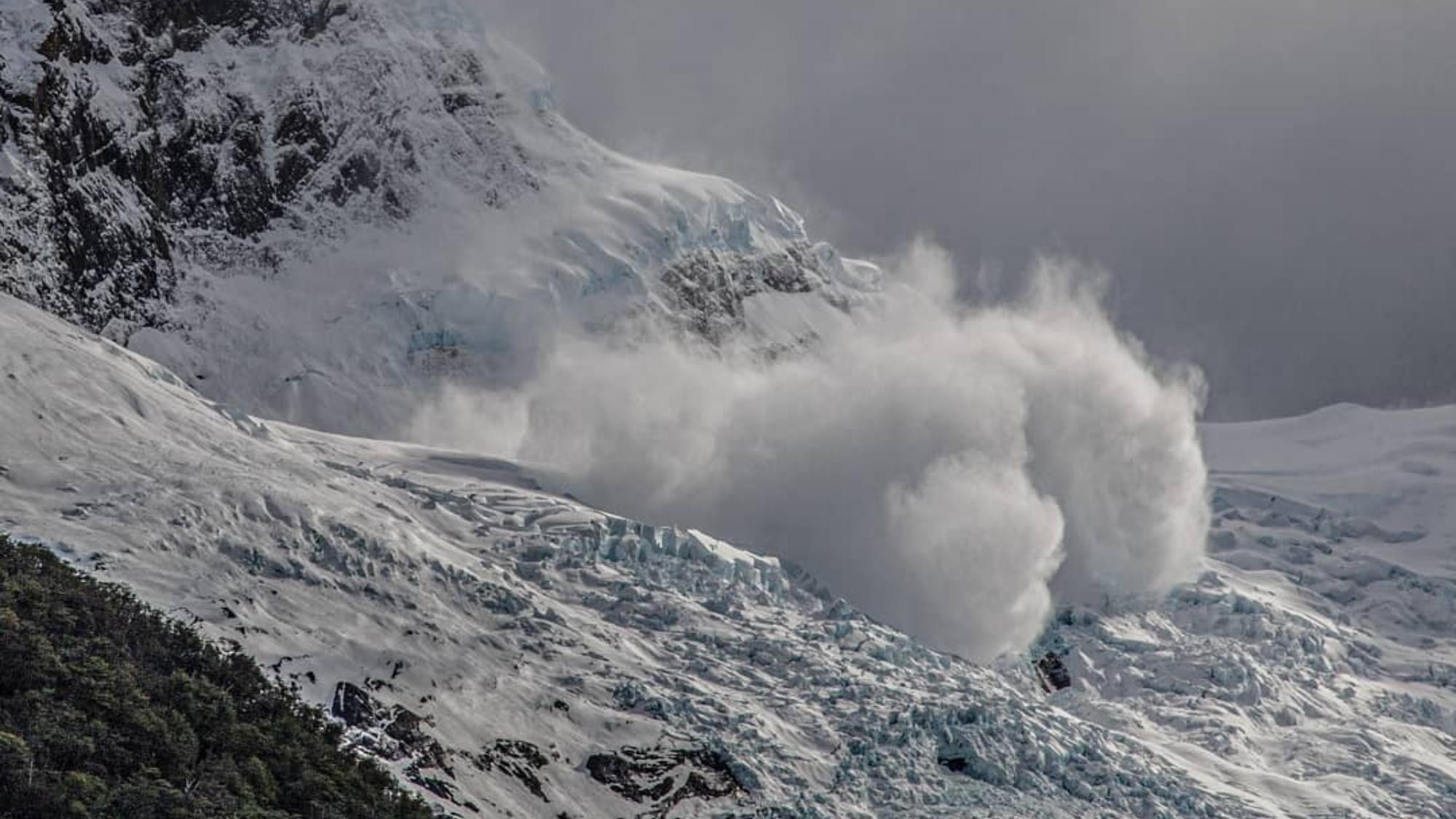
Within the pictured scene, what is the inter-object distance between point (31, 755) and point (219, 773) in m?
19.3

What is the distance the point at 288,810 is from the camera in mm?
199250

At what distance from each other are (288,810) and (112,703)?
1795cm

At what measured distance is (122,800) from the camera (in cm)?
18062

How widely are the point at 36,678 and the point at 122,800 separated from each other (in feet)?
71.4

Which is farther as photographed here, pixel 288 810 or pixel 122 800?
pixel 288 810

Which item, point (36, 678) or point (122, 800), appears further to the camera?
point (36, 678)

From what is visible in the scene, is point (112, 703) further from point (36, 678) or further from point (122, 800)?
point (122, 800)

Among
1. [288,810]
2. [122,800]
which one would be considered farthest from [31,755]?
[288,810]

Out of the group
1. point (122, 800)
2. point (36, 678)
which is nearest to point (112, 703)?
→ point (36, 678)

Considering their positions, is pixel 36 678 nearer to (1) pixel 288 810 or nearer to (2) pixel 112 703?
(2) pixel 112 703

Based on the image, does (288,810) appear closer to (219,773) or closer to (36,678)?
(219,773)

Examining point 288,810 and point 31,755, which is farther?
point 288,810

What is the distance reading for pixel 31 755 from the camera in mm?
180125
